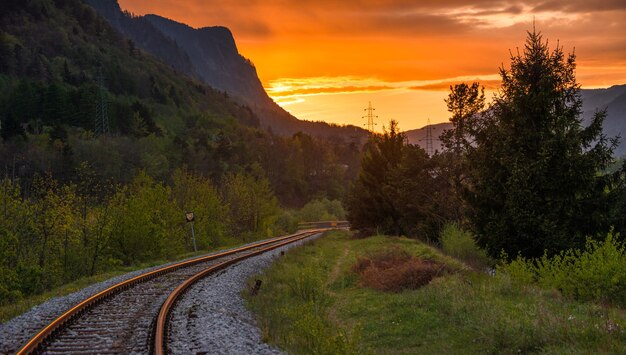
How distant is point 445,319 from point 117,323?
833cm

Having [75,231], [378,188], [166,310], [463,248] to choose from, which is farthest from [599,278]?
[378,188]

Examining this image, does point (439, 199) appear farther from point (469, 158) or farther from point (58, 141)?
point (58, 141)

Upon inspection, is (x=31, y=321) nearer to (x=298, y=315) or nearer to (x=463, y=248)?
(x=298, y=315)

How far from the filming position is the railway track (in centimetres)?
1145

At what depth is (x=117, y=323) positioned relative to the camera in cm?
1373

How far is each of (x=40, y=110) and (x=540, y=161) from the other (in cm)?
12964

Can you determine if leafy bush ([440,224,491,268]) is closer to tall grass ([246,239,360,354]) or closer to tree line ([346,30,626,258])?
tree line ([346,30,626,258])

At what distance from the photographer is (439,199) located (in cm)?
4325

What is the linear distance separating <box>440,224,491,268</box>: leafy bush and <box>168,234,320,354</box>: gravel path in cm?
1200

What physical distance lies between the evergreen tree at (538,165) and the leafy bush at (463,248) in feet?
14.0

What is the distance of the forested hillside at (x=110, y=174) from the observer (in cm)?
3206

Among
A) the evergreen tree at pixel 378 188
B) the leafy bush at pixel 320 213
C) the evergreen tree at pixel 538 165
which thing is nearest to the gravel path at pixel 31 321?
the evergreen tree at pixel 538 165

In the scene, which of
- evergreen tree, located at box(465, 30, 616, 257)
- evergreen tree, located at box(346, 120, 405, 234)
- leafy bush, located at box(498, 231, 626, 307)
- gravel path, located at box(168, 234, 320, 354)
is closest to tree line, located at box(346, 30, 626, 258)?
evergreen tree, located at box(465, 30, 616, 257)

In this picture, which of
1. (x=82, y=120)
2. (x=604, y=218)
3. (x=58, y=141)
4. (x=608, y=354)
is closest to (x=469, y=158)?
(x=604, y=218)
